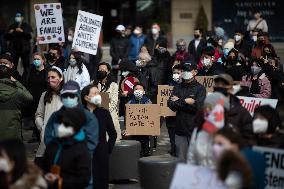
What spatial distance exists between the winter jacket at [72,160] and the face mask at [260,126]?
175 centimetres

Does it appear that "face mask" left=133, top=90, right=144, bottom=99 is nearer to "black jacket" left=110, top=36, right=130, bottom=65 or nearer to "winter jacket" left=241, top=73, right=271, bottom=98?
"winter jacket" left=241, top=73, right=271, bottom=98

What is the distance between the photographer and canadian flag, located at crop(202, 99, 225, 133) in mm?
9422

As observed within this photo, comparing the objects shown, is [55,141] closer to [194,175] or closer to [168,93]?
[194,175]

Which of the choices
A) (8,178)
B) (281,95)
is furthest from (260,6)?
(8,178)

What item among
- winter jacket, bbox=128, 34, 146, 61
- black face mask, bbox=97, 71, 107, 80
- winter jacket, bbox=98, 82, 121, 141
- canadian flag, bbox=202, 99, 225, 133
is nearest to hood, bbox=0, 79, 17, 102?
winter jacket, bbox=98, 82, 121, 141

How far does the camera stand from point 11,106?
13.2m

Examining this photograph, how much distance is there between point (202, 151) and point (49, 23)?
32.1 ft

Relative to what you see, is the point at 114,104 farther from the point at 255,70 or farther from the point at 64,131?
the point at 64,131

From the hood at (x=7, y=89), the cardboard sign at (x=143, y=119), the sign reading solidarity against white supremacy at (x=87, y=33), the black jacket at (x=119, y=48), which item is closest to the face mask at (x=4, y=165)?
the hood at (x=7, y=89)

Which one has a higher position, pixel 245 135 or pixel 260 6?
pixel 260 6

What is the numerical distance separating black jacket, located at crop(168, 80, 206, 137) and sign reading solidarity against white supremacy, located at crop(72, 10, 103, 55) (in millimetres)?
4319

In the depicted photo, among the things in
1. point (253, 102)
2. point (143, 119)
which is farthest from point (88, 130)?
point (143, 119)

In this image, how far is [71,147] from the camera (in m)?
9.46

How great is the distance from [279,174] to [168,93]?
6049 mm
